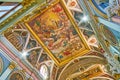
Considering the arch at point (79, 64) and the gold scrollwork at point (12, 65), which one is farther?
the arch at point (79, 64)

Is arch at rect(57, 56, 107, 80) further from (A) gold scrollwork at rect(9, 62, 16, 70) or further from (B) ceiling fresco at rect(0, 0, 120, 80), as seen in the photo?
(A) gold scrollwork at rect(9, 62, 16, 70)

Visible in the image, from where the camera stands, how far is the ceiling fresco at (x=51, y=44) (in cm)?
1228

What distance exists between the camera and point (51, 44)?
16328 millimetres

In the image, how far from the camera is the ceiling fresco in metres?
12.3

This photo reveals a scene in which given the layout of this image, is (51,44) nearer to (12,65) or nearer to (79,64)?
(79,64)

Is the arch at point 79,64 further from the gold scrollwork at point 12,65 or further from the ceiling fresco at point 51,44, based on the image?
the gold scrollwork at point 12,65

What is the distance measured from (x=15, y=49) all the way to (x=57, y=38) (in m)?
3.82

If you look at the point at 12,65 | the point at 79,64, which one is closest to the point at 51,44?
the point at 79,64

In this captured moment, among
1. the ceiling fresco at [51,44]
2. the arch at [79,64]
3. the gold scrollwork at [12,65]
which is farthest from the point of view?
the arch at [79,64]

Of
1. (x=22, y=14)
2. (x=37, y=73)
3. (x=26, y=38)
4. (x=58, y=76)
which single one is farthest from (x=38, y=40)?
(x=22, y=14)

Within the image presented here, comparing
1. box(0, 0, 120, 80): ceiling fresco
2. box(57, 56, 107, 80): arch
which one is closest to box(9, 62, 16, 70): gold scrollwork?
box(0, 0, 120, 80): ceiling fresco

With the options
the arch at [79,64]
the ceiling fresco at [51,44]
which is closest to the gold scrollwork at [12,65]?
the ceiling fresco at [51,44]

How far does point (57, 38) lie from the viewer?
16297 mm

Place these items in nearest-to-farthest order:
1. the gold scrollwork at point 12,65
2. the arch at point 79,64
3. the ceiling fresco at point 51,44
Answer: the ceiling fresco at point 51,44, the gold scrollwork at point 12,65, the arch at point 79,64
